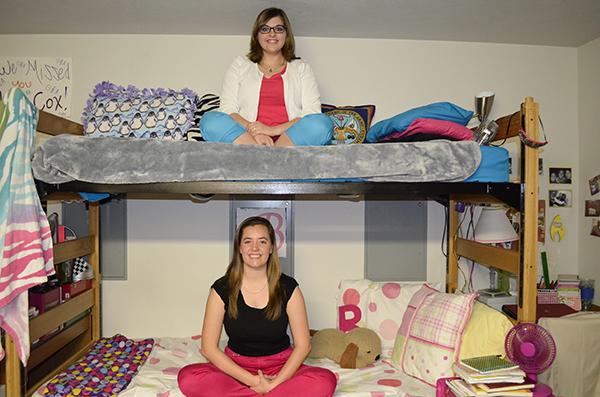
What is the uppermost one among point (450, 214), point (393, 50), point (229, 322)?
point (393, 50)

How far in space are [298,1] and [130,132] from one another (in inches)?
43.6

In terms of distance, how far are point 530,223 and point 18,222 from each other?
2.13 meters

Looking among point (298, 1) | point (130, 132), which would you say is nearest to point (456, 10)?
point (298, 1)

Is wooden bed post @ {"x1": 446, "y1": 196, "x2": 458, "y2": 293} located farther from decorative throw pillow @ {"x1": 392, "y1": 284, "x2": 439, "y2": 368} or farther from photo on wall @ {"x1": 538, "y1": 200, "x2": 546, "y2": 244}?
photo on wall @ {"x1": 538, "y1": 200, "x2": 546, "y2": 244}

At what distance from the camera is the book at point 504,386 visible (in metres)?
1.71

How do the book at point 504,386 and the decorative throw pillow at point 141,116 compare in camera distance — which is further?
the decorative throw pillow at point 141,116

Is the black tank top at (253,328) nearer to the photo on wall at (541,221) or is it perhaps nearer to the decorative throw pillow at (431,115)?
the decorative throw pillow at (431,115)

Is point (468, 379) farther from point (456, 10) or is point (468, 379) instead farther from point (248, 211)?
point (456, 10)

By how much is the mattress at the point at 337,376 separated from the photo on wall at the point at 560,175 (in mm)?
1694

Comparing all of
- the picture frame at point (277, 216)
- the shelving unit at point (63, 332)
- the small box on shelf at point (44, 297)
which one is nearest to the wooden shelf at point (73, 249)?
the shelving unit at point (63, 332)

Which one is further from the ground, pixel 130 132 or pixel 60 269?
Answer: pixel 130 132

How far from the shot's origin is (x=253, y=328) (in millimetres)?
2115

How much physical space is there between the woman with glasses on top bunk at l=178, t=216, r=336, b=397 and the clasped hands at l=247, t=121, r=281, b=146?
16.4 inches

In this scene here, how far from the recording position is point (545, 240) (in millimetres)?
2971
